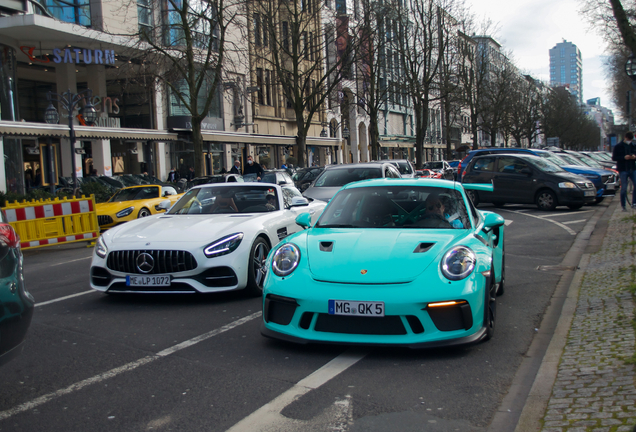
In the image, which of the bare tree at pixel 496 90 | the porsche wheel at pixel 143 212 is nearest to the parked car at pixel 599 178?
the porsche wheel at pixel 143 212

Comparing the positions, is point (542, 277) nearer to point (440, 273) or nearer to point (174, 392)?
point (440, 273)

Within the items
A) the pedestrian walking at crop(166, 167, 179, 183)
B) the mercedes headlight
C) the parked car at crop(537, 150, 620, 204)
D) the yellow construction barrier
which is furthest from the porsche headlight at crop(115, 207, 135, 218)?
the pedestrian walking at crop(166, 167, 179, 183)

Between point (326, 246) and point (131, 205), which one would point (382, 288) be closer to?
point (326, 246)

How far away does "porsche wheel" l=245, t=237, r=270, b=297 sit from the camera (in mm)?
6918

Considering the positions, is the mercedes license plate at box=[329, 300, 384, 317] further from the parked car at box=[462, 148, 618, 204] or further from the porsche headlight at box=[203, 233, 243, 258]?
the parked car at box=[462, 148, 618, 204]

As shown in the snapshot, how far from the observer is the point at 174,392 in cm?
397

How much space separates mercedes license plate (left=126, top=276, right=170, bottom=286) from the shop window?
2592 centimetres

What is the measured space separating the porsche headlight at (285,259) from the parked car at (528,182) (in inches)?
557

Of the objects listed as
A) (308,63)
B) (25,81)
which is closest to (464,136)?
(308,63)

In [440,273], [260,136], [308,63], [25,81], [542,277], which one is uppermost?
[308,63]

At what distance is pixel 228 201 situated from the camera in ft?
27.1

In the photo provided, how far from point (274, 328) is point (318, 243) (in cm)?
81

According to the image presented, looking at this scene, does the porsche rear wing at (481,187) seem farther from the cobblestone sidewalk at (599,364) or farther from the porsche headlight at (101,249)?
the porsche headlight at (101,249)

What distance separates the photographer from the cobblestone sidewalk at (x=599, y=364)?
3.29 m
